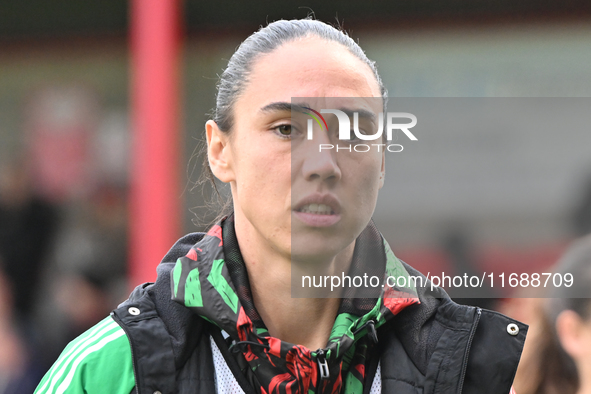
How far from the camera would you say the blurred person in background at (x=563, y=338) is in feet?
6.09

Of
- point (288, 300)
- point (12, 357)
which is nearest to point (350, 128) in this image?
point (288, 300)

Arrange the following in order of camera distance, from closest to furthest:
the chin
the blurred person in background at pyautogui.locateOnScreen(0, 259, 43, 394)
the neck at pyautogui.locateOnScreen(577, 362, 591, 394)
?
the chin < the neck at pyautogui.locateOnScreen(577, 362, 591, 394) < the blurred person in background at pyautogui.locateOnScreen(0, 259, 43, 394)

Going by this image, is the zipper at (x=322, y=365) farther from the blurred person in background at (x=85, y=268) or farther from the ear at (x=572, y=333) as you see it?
the blurred person in background at (x=85, y=268)

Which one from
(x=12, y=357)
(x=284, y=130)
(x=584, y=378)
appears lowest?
(x=12, y=357)

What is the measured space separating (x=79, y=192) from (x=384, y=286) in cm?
331

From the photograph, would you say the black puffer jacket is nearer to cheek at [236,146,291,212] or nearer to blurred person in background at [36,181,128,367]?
cheek at [236,146,291,212]

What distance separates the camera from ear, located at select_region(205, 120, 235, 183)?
5.46ft

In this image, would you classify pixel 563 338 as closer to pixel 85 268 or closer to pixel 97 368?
pixel 97 368

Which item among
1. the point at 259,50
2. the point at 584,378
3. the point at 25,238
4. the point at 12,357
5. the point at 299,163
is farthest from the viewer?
the point at 25,238

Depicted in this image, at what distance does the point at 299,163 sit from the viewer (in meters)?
1.51

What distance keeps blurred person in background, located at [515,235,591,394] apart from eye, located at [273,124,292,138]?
95 centimetres

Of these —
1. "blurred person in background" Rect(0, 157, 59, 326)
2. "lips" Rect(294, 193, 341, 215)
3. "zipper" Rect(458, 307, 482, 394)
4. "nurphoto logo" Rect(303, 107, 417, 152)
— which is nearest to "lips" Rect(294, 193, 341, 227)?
"lips" Rect(294, 193, 341, 215)

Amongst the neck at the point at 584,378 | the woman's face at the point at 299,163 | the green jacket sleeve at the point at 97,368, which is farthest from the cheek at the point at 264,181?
the neck at the point at 584,378

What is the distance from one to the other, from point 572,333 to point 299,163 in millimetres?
991
